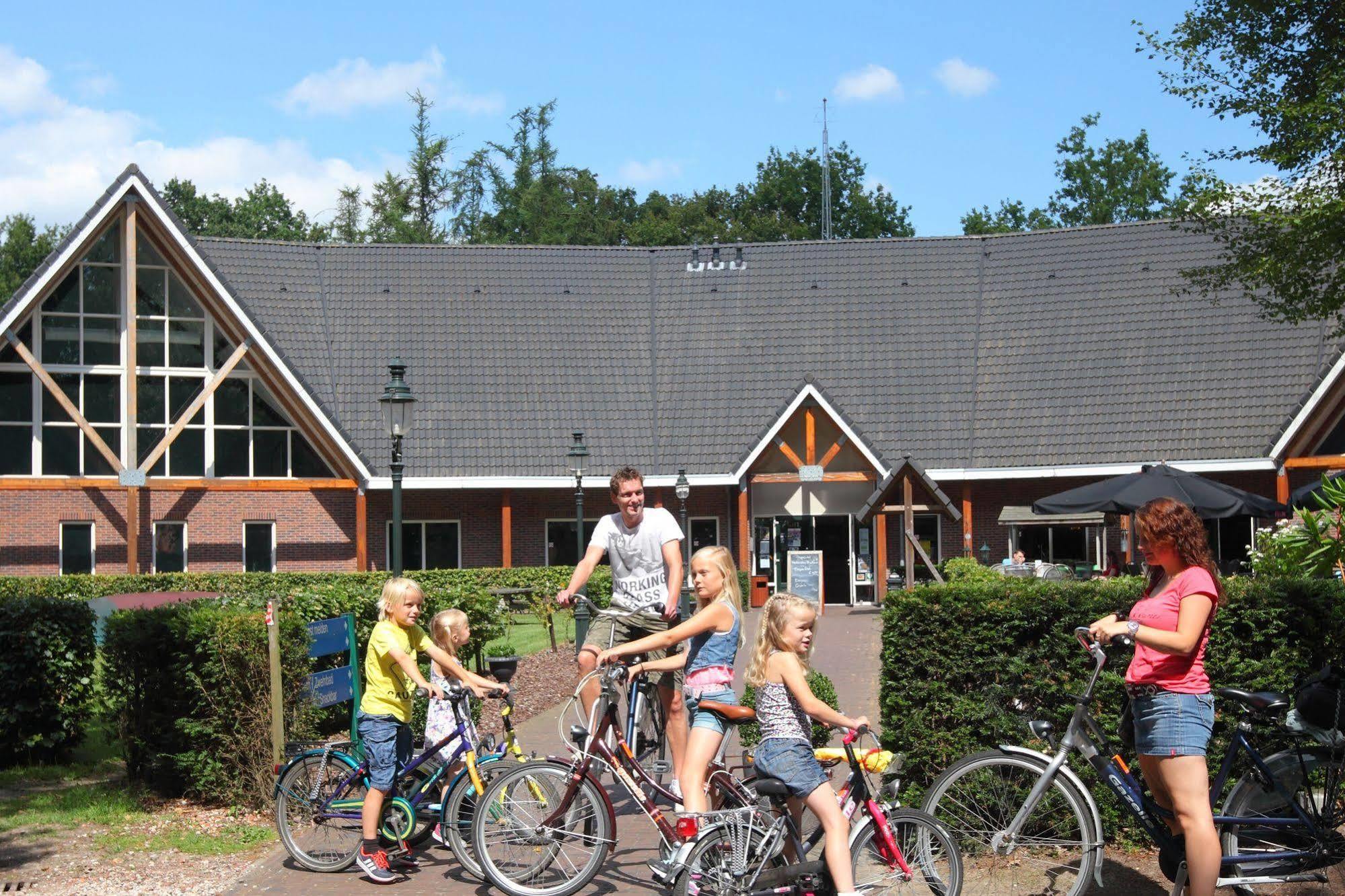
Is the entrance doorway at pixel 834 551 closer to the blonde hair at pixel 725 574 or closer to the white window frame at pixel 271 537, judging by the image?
the white window frame at pixel 271 537

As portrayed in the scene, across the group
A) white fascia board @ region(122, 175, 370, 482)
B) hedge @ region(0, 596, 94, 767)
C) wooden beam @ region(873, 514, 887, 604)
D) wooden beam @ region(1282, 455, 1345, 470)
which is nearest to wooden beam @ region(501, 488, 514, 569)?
white fascia board @ region(122, 175, 370, 482)

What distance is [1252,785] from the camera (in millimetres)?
6570

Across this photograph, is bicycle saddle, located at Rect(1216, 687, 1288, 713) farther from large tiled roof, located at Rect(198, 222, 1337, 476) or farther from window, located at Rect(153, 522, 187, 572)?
window, located at Rect(153, 522, 187, 572)

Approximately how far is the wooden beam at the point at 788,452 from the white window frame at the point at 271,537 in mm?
11111

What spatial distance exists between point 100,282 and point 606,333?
1145cm

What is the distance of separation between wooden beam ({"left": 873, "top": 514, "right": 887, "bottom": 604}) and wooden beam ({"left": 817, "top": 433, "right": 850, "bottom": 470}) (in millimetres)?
1626

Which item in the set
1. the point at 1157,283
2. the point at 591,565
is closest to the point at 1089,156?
the point at 1157,283

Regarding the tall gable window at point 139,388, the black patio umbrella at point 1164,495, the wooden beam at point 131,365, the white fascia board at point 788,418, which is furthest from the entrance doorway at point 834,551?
the wooden beam at point 131,365

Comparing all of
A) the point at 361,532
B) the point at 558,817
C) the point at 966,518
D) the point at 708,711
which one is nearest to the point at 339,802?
the point at 558,817

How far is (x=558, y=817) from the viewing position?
6.96m

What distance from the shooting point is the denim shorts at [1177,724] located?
20.2ft

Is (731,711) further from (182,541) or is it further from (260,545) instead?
(182,541)

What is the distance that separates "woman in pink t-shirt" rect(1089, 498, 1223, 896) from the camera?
242 inches

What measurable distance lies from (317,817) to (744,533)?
23.0m
